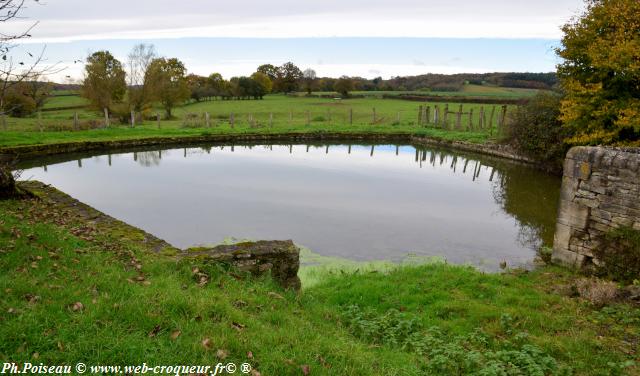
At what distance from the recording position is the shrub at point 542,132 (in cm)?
1967

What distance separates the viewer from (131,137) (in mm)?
26938

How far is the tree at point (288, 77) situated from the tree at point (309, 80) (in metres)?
1.60

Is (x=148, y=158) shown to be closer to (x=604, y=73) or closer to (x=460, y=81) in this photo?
(x=604, y=73)

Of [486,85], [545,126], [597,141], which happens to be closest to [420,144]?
[545,126]

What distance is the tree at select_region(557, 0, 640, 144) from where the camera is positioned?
46.8 feet

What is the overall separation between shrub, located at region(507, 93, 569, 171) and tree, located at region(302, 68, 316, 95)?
181 ft

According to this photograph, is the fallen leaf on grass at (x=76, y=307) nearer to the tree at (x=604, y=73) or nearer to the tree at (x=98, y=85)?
the tree at (x=604, y=73)

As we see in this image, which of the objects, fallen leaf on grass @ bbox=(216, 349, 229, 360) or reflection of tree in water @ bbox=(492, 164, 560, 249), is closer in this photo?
fallen leaf on grass @ bbox=(216, 349, 229, 360)

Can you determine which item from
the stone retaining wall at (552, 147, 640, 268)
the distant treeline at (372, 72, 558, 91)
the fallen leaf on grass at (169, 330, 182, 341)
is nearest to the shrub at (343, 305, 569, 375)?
the fallen leaf on grass at (169, 330, 182, 341)

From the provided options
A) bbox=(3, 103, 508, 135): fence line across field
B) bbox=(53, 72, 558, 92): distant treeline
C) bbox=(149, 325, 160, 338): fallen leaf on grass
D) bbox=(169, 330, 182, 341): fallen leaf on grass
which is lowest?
bbox=(169, 330, 182, 341): fallen leaf on grass

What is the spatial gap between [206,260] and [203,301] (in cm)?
161

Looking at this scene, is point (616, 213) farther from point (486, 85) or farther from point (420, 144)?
point (486, 85)

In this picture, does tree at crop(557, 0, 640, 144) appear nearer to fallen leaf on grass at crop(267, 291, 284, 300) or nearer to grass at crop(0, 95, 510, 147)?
grass at crop(0, 95, 510, 147)

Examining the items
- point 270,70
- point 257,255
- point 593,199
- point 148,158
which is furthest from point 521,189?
point 270,70
